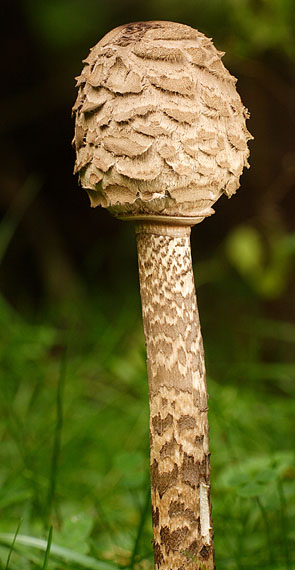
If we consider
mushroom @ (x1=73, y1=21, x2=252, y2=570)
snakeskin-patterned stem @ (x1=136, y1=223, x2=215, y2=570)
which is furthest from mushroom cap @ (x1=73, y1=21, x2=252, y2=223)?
snakeskin-patterned stem @ (x1=136, y1=223, x2=215, y2=570)

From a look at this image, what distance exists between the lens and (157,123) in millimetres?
1267

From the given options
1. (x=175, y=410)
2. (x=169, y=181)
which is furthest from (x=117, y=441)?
(x=169, y=181)

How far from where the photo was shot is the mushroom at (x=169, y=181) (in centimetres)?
128

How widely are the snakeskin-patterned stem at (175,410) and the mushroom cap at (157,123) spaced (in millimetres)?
110

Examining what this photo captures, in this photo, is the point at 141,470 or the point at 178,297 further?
the point at 141,470

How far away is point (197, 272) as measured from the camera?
3861mm

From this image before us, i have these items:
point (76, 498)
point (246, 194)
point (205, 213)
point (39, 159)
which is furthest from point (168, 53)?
point (39, 159)

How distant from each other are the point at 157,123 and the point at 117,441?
2017 millimetres

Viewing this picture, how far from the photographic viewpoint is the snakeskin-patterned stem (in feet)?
4.62

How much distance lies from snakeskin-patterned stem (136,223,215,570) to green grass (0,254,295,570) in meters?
0.24

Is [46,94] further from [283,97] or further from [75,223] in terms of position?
[283,97]

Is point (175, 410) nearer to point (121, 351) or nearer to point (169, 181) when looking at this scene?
point (169, 181)

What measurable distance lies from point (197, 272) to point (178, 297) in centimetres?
245

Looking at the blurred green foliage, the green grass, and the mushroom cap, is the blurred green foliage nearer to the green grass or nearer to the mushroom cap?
the green grass
